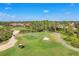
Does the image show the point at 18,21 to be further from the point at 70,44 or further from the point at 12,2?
the point at 70,44

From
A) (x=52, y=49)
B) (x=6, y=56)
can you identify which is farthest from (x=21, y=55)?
(x=52, y=49)

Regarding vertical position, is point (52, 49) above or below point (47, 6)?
below

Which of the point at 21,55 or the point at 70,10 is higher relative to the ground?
the point at 70,10

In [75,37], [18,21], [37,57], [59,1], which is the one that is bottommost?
[37,57]

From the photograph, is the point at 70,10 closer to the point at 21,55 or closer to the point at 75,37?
the point at 75,37

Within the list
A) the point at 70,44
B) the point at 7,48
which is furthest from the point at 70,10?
the point at 7,48
